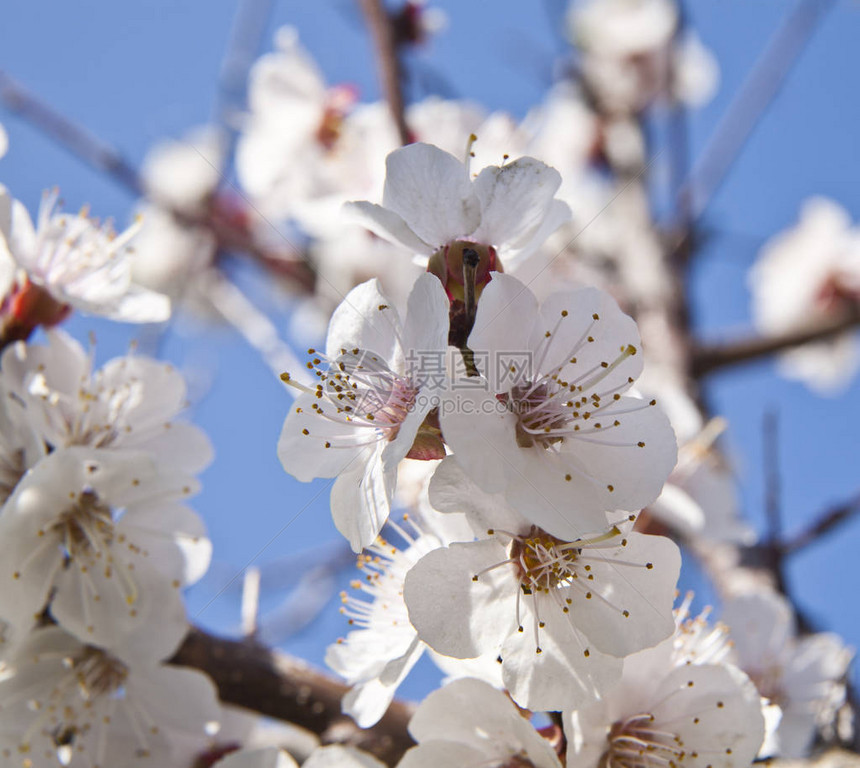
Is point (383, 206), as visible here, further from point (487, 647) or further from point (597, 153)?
point (597, 153)

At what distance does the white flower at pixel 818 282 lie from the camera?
3889 millimetres

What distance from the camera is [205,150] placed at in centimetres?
414

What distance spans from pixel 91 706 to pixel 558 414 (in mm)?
Result: 938

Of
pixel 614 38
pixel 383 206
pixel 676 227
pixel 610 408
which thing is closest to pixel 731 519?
pixel 610 408

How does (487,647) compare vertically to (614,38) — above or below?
below

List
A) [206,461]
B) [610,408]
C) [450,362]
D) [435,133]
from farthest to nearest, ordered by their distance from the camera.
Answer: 1. [435,133]
2. [206,461]
3. [610,408]
4. [450,362]

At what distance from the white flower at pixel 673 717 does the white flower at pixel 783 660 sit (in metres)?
0.50

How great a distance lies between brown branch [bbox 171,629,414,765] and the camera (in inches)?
50.4

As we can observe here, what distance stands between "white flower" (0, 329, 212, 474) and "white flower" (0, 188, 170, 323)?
0.09 m

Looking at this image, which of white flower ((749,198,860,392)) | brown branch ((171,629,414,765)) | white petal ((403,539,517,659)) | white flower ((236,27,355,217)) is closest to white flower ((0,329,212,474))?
brown branch ((171,629,414,765))

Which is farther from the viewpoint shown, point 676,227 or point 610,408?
point 676,227

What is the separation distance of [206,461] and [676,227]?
2.53m

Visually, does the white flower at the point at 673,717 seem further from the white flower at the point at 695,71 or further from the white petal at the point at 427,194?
the white flower at the point at 695,71

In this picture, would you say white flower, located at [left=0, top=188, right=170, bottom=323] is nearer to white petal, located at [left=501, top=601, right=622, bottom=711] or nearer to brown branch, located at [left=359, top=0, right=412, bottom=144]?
brown branch, located at [left=359, top=0, right=412, bottom=144]
